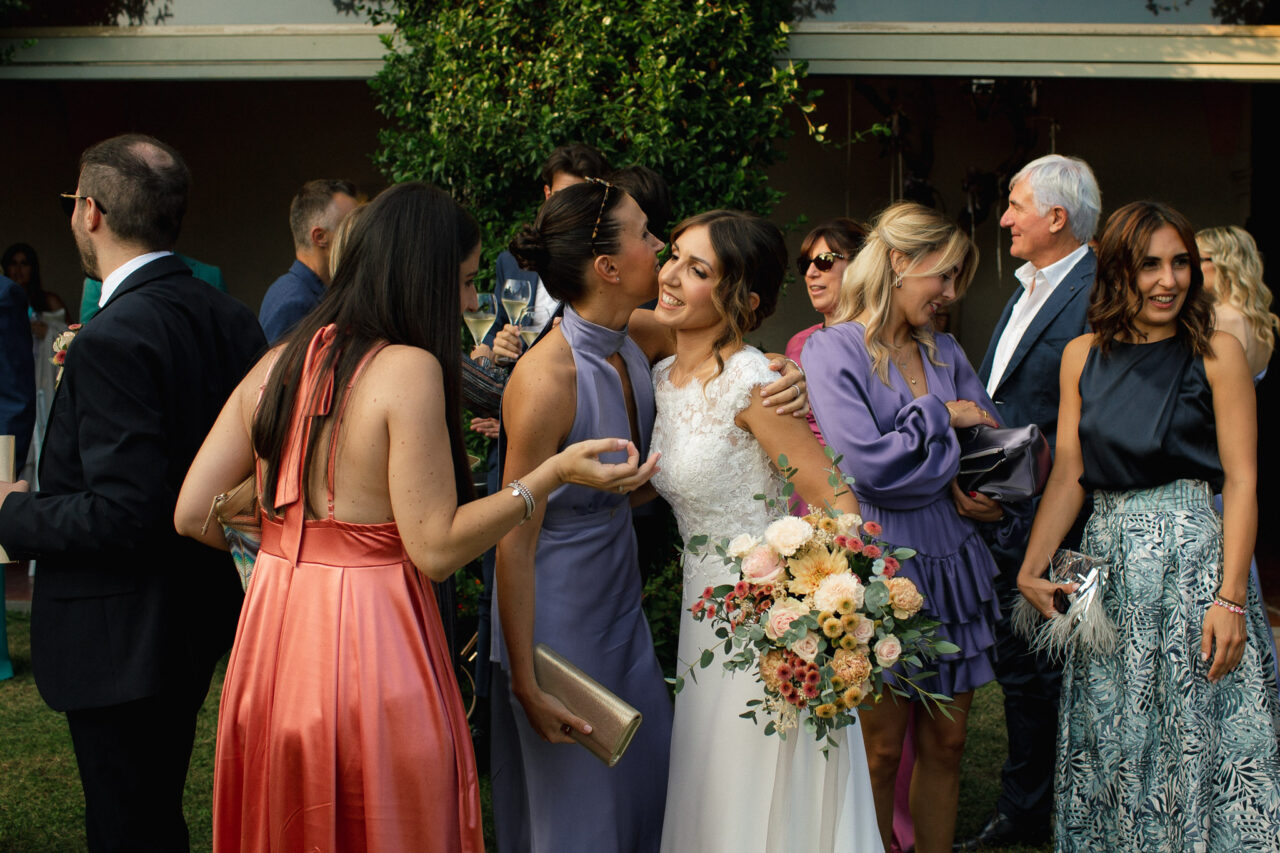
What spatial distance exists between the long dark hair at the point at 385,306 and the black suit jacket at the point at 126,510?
0.48 metres

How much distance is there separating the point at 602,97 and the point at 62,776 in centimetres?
409

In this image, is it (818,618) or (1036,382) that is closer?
(818,618)

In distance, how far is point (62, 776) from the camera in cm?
478

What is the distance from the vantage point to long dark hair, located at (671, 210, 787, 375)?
2916 millimetres

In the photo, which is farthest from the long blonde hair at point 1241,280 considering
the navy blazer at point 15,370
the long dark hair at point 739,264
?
the navy blazer at point 15,370

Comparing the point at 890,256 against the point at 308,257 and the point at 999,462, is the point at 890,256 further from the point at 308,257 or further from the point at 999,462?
the point at 308,257

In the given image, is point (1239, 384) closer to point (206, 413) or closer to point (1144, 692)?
point (1144, 692)

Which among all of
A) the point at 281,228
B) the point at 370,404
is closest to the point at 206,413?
the point at 370,404

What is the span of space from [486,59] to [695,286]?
316cm

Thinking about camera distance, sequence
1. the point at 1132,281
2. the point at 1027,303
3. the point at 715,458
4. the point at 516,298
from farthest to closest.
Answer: the point at 1027,303
the point at 516,298
the point at 1132,281
the point at 715,458

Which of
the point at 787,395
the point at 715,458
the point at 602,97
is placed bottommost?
the point at 715,458

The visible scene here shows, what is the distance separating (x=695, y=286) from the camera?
2914 millimetres

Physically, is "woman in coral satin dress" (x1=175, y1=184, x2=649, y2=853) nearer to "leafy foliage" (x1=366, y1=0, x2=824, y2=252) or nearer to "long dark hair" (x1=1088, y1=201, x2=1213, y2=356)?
"long dark hair" (x1=1088, y1=201, x2=1213, y2=356)

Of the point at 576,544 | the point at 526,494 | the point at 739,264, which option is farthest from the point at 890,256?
the point at 526,494
